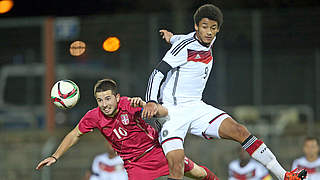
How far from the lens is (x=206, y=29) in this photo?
24.4 ft

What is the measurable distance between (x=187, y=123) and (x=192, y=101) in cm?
28

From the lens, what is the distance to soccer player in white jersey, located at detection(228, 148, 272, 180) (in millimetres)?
11477

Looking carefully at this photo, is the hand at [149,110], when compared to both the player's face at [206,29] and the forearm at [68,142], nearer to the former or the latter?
the player's face at [206,29]

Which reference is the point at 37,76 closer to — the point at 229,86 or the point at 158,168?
the point at 229,86

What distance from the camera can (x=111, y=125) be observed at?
7.79 meters

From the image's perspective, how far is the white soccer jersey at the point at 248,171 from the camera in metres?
11.5

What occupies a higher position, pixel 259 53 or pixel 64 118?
pixel 259 53

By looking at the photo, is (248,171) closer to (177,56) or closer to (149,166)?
(149,166)

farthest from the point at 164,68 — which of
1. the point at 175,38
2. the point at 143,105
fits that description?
the point at 175,38

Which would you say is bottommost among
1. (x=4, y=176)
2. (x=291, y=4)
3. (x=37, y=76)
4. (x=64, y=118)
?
(x=4, y=176)

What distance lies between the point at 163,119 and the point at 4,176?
7.00m

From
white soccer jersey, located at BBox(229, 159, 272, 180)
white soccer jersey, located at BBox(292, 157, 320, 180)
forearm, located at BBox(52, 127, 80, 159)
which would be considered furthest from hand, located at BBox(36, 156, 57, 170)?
white soccer jersey, located at BBox(292, 157, 320, 180)

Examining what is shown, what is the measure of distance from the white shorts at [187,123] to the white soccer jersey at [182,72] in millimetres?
116

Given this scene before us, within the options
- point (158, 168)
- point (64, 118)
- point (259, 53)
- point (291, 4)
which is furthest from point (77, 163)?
point (291, 4)
